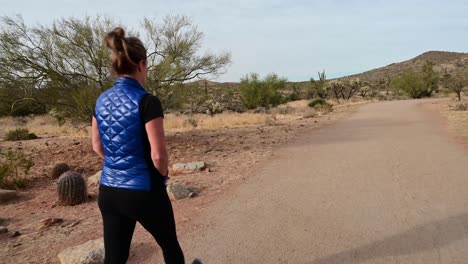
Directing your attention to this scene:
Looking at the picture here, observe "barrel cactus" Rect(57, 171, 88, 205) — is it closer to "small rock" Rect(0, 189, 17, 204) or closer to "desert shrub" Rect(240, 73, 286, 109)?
"small rock" Rect(0, 189, 17, 204)

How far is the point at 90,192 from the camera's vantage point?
7781 millimetres

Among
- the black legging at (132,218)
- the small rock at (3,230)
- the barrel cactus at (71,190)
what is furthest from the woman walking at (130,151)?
the barrel cactus at (71,190)

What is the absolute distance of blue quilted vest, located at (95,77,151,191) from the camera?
8.45 ft

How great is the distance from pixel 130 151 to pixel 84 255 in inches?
79.8

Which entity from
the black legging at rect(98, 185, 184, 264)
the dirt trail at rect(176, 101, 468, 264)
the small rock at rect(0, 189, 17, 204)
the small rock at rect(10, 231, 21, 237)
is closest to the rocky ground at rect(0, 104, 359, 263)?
the small rock at rect(10, 231, 21, 237)

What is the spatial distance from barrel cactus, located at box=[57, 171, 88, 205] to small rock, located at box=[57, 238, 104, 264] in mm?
2747

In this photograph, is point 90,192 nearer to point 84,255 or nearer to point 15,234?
point 15,234

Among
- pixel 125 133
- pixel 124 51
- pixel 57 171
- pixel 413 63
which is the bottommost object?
pixel 57 171

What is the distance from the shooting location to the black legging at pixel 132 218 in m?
2.67

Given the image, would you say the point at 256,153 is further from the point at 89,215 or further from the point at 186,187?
the point at 89,215

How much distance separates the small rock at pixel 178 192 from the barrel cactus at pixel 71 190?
158 cm

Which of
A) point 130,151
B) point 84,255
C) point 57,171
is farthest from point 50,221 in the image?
point 57,171

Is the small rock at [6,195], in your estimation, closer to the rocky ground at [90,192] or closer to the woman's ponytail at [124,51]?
the rocky ground at [90,192]

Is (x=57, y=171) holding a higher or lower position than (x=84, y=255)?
lower
